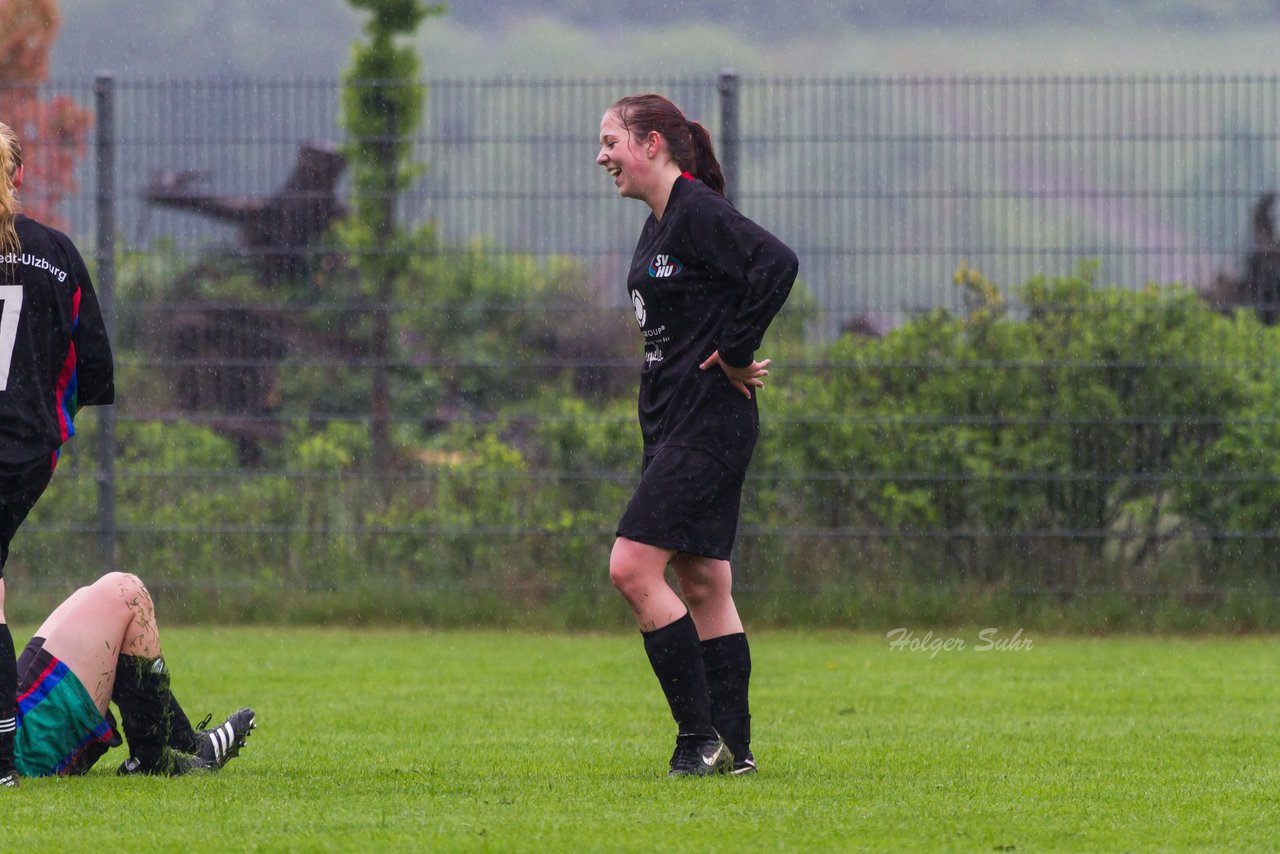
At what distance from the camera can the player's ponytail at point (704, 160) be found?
4.89 meters

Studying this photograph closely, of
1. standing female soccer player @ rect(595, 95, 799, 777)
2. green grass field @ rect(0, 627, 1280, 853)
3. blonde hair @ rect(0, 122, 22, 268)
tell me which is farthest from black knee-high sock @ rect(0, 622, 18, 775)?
standing female soccer player @ rect(595, 95, 799, 777)

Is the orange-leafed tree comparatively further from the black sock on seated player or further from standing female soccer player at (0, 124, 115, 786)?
the black sock on seated player

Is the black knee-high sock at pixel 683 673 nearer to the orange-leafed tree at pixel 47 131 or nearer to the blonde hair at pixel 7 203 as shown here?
the blonde hair at pixel 7 203

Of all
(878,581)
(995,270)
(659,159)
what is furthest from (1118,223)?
(659,159)

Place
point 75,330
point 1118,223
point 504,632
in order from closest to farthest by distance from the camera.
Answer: point 75,330 < point 1118,223 < point 504,632

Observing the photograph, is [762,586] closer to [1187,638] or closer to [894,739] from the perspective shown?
[1187,638]

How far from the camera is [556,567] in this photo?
9141mm

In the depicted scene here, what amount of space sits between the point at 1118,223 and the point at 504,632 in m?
3.69

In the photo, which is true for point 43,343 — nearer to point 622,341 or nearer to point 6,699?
point 6,699

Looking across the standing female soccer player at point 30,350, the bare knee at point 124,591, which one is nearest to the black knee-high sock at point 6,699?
the standing female soccer player at point 30,350

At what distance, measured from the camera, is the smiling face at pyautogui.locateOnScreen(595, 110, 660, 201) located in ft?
15.7

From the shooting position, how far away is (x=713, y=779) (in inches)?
179

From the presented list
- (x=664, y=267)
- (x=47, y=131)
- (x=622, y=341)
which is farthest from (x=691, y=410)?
(x=47, y=131)

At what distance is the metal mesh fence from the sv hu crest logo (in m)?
4.17
